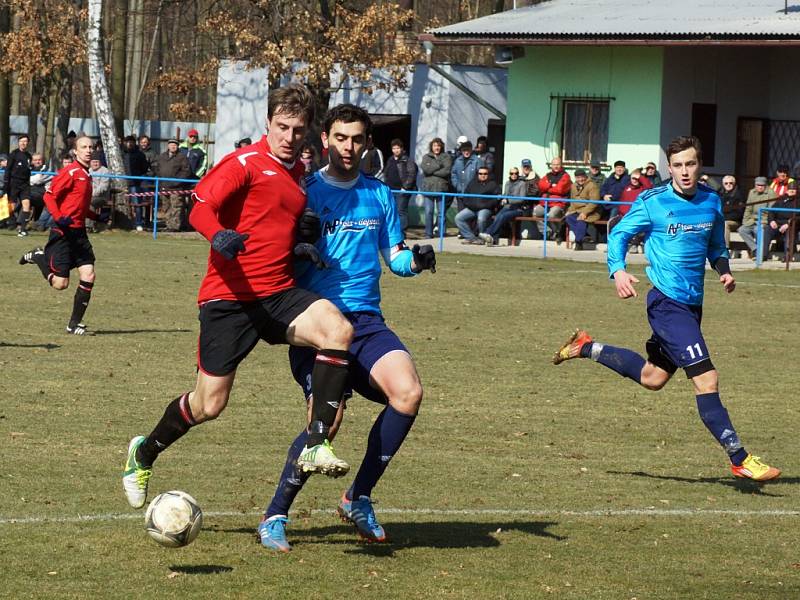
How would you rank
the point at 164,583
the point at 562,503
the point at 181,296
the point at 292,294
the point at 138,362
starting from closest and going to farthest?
the point at 164,583, the point at 292,294, the point at 562,503, the point at 138,362, the point at 181,296

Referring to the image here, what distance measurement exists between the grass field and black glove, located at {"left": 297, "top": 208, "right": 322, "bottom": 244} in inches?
53.3

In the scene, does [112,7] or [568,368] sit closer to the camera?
[568,368]

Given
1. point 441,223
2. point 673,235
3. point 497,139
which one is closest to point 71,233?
point 673,235

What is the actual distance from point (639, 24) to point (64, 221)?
670 inches

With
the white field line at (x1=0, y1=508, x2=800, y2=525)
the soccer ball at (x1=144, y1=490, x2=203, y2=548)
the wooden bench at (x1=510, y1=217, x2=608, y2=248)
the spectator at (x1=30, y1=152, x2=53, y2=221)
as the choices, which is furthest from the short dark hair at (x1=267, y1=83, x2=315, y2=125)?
the spectator at (x1=30, y1=152, x2=53, y2=221)

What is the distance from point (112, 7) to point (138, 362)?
38980 millimetres

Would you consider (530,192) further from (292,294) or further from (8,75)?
(292,294)

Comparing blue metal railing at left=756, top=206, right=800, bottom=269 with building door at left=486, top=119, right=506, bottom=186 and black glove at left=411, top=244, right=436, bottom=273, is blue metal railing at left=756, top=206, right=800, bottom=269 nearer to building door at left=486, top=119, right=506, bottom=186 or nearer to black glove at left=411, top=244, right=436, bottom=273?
building door at left=486, top=119, right=506, bottom=186

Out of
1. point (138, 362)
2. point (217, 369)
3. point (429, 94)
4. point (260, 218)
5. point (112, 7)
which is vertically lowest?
point (138, 362)

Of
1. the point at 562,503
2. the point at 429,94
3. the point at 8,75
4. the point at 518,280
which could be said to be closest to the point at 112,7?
the point at 8,75

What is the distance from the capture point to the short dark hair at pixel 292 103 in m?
6.53

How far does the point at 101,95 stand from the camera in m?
31.2

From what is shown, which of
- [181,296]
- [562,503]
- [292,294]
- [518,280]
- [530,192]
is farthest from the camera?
[530,192]

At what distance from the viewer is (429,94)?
109ft
